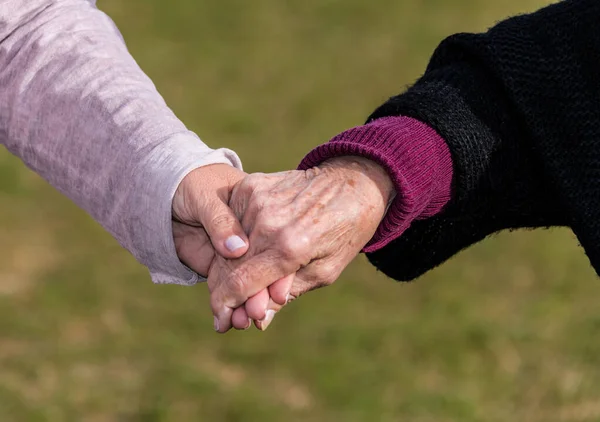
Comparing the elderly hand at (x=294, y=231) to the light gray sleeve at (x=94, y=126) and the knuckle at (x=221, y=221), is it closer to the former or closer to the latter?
the knuckle at (x=221, y=221)

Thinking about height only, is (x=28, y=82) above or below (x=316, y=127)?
above

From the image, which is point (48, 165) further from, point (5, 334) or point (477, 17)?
point (477, 17)


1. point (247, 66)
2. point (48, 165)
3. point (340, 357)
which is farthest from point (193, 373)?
point (247, 66)

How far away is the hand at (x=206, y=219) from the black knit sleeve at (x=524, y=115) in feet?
1.32

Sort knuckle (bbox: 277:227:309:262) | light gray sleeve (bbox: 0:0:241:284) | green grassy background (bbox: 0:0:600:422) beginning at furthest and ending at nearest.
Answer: green grassy background (bbox: 0:0:600:422)
light gray sleeve (bbox: 0:0:241:284)
knuckle (bbox: 277:227:309:262)

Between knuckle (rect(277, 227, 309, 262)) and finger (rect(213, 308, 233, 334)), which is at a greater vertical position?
knuckle (rect(277, 227, 309, 262))

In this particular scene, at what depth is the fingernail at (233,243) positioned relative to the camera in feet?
5.94

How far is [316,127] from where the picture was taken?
21.3 feet

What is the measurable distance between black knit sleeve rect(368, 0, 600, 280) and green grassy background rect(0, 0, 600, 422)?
2.28m

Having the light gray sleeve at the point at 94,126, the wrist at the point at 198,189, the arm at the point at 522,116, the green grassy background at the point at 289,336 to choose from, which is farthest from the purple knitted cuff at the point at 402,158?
the green grassy background at the point at 289,336

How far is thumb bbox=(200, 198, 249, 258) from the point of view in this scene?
182 centimetres

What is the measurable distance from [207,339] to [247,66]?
10.5ft

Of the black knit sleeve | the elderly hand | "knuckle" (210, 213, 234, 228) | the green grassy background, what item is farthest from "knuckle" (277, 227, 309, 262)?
the green grassy background

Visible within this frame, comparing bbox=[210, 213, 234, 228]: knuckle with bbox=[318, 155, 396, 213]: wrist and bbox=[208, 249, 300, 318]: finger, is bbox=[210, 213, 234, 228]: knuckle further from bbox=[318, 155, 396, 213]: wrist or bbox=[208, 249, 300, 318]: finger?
bbox=[318, 155, 396, 213]: wrist
